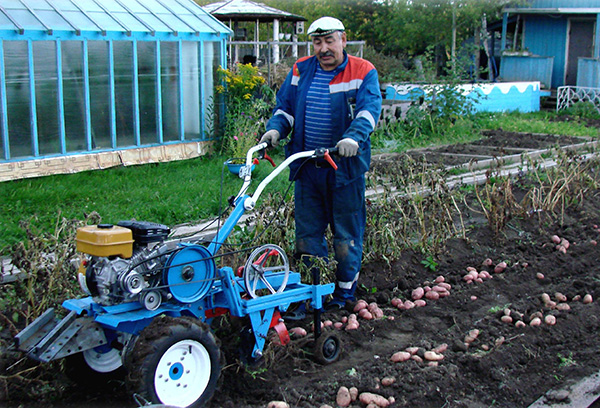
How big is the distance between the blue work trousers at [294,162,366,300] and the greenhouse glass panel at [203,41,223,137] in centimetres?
668

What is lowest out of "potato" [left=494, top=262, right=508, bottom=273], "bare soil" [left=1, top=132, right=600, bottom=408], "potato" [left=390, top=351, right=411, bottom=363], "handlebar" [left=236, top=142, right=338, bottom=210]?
"bare soil" [left=1, top=132, right=600, bottom=408]

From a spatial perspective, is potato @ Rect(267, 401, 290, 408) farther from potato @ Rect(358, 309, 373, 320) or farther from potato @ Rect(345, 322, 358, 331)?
potato @ Rect(358, 309, 373, 320)

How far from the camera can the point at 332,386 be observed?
3.88 meters

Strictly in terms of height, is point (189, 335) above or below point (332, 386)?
above

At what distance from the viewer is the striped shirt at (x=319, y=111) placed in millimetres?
5004

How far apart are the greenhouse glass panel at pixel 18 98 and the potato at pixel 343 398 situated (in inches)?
271

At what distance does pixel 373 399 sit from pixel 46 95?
737 centimetres

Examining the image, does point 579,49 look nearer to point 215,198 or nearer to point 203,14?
point 203,14

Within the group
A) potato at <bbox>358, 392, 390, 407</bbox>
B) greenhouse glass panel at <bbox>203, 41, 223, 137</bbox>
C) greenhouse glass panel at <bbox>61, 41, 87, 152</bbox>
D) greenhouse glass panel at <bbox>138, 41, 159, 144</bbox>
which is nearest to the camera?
potato at <bbox>358, 392, 390, 407</bbox>

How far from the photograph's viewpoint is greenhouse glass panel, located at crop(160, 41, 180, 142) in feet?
35.9

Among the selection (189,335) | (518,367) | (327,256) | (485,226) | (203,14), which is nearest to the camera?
(189,335)

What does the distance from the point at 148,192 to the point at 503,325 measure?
4.72 metres

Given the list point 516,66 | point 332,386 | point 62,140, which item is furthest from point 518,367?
point 516,66

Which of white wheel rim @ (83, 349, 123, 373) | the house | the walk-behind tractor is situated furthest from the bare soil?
the house
